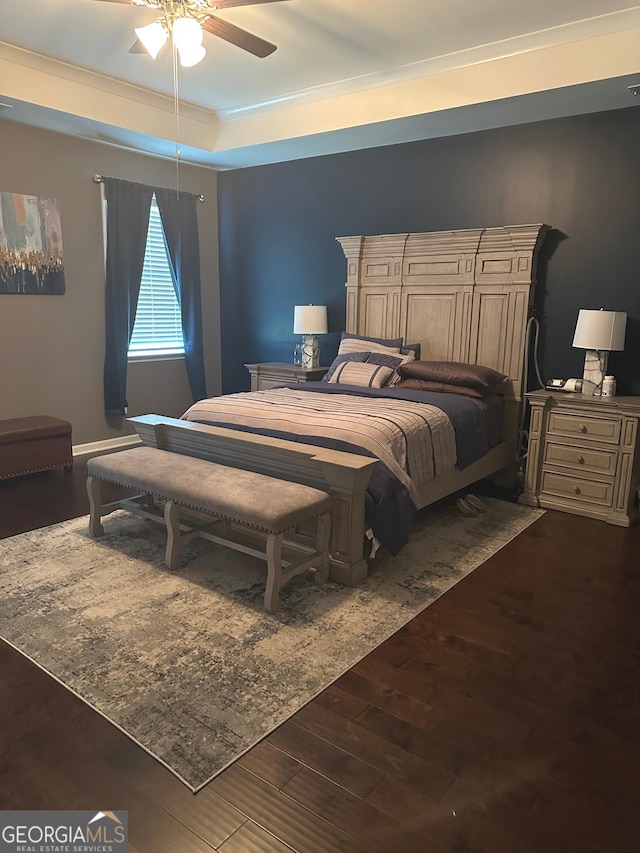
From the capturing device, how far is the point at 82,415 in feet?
17.2

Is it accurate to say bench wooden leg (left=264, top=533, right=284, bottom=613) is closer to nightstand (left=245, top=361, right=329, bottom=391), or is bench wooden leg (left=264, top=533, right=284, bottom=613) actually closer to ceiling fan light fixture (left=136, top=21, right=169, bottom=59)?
ceiling fan light fixture (left=136, top=21, right=169, bottom=59)

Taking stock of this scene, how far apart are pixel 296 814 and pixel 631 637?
5.34ft

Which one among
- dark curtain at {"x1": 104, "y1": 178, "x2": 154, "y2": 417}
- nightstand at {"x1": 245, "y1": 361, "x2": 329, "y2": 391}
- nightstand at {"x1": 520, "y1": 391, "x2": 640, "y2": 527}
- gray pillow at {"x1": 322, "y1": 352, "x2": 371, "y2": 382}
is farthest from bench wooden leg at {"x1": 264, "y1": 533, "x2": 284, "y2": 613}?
dark curtain at {"x1": 104, "y1": 178, "x2": 154, "y2": 417}

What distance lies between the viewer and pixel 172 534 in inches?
118

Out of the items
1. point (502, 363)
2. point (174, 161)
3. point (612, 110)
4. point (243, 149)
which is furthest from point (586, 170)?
point (174, 161)

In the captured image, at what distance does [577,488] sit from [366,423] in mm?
1628

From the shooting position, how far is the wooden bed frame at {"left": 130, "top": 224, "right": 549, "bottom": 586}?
115 inches

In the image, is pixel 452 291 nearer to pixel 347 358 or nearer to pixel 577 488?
pixel 347 358

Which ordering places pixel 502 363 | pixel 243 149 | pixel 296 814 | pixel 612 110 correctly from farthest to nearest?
pixel 243 149
pixel 502 363
pixel 612 110
pixel 296 814

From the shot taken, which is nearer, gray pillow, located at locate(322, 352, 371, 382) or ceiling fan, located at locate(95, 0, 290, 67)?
ceiling fan, located at locate(95, 0, 290, 67)

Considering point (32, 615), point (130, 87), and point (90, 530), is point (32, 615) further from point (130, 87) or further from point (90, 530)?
point (130, 87)

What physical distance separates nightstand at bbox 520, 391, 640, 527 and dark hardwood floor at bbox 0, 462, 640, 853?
4.36 ft

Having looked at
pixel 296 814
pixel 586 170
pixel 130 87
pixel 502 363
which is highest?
pixel 130 87
